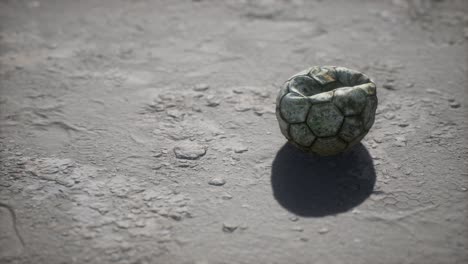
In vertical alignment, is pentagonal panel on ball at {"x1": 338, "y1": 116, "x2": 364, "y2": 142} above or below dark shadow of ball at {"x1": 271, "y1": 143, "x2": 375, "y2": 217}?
above

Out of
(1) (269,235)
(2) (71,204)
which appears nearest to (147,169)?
(2) (71,204)

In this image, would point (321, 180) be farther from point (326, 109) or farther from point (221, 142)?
point (221, 142)

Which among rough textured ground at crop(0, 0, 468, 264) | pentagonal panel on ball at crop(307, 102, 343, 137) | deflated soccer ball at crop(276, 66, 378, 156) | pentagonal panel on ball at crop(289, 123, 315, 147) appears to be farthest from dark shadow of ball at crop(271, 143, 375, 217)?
pentagonal panel on ball at crop(307, 102, 343, 137)

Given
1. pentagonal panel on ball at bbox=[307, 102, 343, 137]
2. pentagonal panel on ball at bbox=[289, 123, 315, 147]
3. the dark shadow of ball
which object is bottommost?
the dark shadow of ball

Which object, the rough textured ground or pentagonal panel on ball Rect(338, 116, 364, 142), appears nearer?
the rough textured ground

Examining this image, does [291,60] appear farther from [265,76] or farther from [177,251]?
[177,251]

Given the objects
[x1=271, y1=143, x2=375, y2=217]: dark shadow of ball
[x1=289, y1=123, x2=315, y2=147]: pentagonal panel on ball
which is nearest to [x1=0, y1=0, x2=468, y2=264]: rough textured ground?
[x1=271, y1=143, x2=375, y2=217]: dark shadow of ball

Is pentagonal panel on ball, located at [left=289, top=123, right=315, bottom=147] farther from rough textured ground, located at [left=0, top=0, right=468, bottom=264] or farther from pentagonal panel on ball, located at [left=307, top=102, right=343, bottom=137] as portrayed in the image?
rough textured ground, located at [left=0, top=0, right=468, bottom=264]
